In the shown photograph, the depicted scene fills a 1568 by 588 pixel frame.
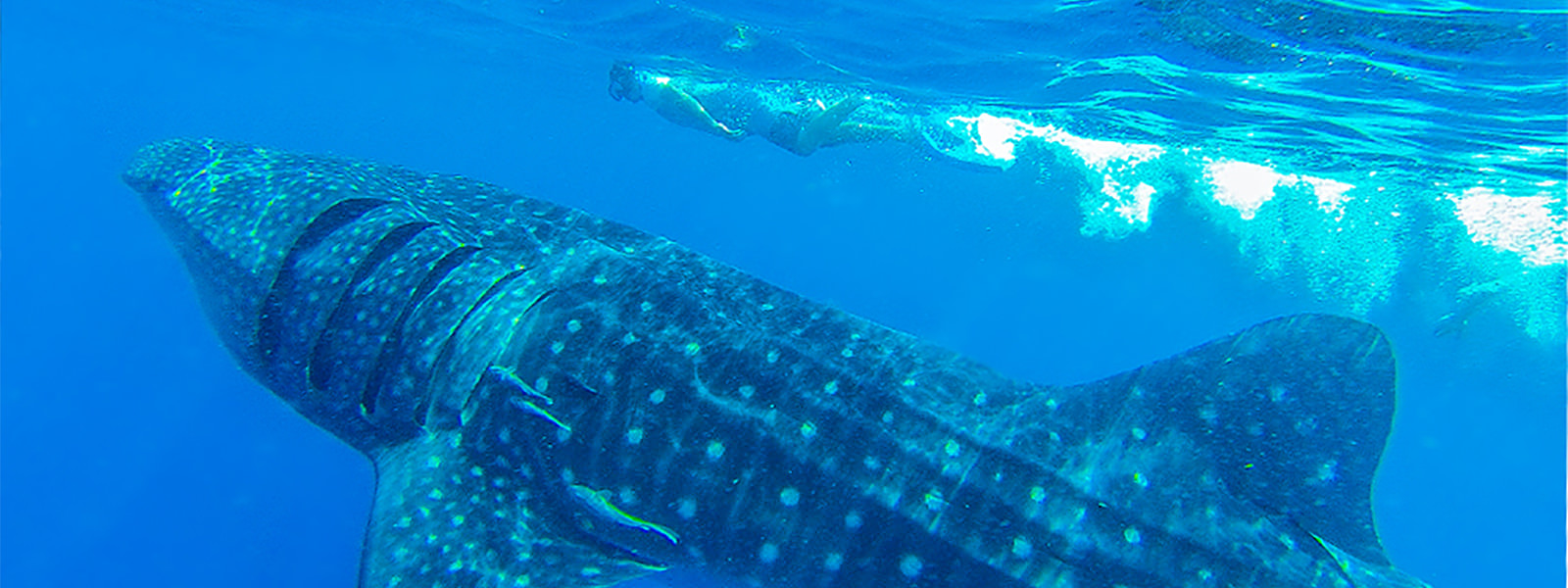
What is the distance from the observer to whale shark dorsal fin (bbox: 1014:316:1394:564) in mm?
3777

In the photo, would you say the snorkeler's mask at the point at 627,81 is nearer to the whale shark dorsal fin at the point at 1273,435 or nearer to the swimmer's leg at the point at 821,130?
the swimmer's leg at the point at 821,130

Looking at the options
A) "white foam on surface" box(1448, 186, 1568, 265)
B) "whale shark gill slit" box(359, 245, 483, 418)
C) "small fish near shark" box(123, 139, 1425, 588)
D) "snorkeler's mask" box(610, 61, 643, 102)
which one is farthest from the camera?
"white foam on surface" box(1448, 186, 1568, 265)

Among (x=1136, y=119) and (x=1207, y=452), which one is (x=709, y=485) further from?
(x=1136, y=119)

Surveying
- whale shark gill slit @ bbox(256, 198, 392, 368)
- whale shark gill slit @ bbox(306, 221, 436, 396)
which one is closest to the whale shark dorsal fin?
whale shark gill slit @ bbox(306, 221, 436, 396)

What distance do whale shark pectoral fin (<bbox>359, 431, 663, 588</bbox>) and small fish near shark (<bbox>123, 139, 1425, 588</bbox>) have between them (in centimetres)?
1

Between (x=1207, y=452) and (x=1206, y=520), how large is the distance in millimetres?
341

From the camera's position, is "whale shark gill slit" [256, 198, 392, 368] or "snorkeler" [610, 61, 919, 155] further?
"snorkeler" [610, 61, 919, 155]

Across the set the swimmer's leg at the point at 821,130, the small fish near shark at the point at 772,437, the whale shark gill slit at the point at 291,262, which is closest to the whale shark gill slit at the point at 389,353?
the small fish near shark at the point at 772,437

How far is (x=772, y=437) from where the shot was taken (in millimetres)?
3938

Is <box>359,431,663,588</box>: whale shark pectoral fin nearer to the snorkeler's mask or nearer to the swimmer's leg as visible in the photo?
the swimmer's leg

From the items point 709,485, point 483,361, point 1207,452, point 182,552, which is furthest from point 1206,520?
point 182,552

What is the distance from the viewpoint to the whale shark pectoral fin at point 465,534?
3.75 metres

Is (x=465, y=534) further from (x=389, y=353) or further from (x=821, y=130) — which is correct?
(x=821, y=130)

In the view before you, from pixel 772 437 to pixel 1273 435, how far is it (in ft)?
7.79
